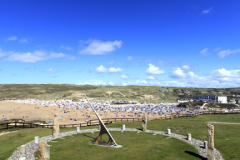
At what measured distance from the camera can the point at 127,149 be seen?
54.1ft

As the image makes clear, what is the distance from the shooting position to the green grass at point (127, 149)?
48.0ft

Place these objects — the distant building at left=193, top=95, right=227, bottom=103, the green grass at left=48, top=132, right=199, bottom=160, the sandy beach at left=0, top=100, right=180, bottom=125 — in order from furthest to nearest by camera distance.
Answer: the distant building at left=193, top=95, right=227, bottom=103, the sandy beach at left=0, top=100, right=180, bottom=125, the green grass at left=48, top=132, right=199, bottom=160

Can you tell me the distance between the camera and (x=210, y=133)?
14148 mm

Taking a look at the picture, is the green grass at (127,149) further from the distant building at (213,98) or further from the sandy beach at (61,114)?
the distant building at (213,98)

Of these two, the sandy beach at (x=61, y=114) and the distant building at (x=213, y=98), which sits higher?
the distant building at (x=213, y=98)

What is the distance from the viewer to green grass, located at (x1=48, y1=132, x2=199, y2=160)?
1462 cm

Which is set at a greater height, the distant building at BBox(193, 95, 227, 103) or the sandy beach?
the distant building at BBox(193, 95, 227, 103)

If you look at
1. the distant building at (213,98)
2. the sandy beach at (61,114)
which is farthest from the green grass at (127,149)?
the distant building at (213,98)

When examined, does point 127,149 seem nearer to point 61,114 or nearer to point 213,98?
point 61,114

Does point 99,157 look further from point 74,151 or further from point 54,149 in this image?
point 54,149

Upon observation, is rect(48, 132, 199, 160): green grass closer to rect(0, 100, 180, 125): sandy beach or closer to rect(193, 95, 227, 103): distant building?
rect(0, 100, 180, 125): sandy beach

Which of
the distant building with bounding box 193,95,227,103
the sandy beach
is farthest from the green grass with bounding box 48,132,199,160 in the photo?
the distant building with bounding box 193,95,227,103

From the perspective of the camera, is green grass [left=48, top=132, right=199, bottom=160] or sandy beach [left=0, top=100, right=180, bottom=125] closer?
green grass [left=48, top=132, right=199, bottom=160]

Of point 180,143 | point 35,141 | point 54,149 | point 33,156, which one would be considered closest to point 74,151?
point 54,149
